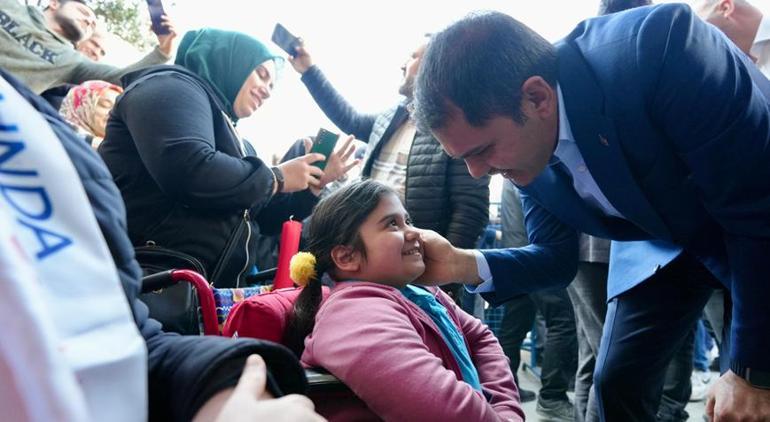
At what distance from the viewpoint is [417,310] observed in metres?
1.20

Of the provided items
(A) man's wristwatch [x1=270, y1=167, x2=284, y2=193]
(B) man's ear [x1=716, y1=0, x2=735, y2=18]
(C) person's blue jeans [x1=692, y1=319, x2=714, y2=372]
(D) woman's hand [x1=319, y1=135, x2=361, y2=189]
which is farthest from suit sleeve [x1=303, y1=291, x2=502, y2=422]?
(C) person's blue jeans [x1=692, y1=319, x2=714, y2=372]

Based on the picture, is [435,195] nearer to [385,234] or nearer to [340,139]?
[340,139]

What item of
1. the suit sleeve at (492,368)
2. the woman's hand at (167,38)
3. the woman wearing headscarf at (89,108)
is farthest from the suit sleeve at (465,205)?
the woman's hand at (167,38)

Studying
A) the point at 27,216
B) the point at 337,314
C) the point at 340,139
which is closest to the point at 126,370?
the point at 27,216

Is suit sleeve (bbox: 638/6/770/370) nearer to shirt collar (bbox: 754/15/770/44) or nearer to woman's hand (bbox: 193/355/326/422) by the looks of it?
woman's hand (bbox: 193/355/326/422)

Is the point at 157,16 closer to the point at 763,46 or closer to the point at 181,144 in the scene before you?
the point at 181,144

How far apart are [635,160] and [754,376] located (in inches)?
17.5

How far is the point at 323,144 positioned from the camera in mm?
1856

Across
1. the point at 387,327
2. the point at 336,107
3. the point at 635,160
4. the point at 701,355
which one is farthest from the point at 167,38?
the point at 701,355

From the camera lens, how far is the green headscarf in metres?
1.73

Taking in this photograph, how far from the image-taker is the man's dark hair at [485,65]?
114 centimetres

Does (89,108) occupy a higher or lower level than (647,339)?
higher

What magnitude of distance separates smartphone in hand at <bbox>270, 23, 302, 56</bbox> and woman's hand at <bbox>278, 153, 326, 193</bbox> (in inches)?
40.7

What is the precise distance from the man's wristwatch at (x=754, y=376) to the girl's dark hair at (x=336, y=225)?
30.1 inches
